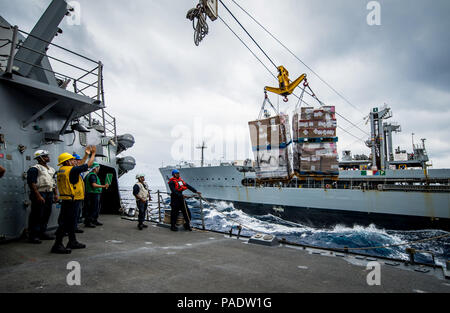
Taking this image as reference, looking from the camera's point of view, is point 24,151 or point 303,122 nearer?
point 24,151

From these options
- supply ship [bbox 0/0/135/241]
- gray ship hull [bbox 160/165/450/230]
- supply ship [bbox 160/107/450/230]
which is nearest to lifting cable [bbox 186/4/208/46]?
supply ship [bbox 0/0/135/241]

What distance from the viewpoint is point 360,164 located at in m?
27.2

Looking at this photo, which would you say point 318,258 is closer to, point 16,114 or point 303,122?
point 303,122

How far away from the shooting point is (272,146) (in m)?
7.53

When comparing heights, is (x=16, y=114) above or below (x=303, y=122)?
below

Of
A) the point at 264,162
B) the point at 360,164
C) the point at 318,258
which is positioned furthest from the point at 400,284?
A: the point at 360,164

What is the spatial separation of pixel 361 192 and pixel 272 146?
14460mm

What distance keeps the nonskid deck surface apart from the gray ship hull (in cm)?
1683

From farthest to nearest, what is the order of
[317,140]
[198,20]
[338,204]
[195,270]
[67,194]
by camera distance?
1. [338,204]
2. [317,140]
3. [198,20]
4. [67,194]
5. [195,270]

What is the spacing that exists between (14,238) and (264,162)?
637 centimetres

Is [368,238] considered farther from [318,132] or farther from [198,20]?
[198,20]

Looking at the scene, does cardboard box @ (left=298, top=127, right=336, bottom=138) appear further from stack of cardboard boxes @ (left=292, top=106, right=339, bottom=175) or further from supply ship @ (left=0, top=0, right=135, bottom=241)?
supply ship @ (left=0, top=0, right=135, bottom=241)

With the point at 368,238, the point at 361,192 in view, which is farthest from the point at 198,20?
the point at 361,192

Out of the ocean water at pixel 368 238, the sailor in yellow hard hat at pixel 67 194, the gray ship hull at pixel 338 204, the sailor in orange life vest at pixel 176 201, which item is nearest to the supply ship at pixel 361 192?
the gray ship hull at pixel 338 204
